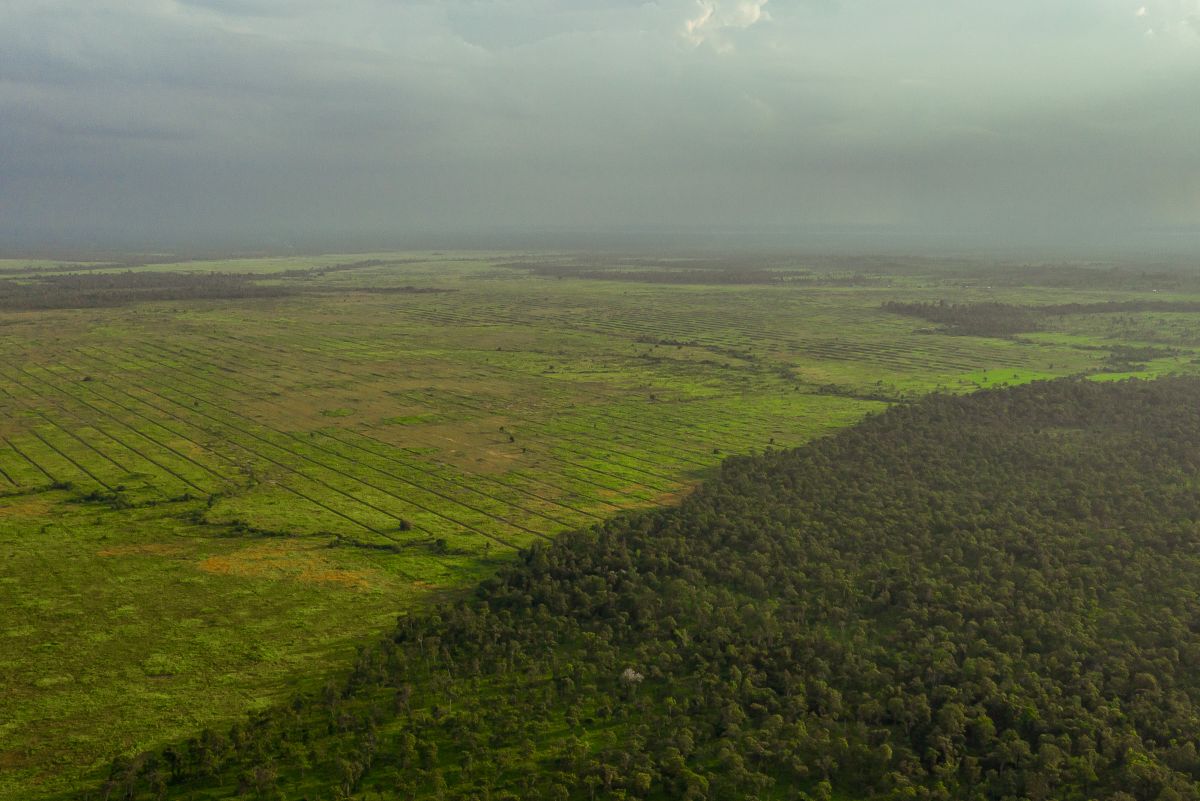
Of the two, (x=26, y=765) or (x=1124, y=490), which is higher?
(x=1124, y=490)

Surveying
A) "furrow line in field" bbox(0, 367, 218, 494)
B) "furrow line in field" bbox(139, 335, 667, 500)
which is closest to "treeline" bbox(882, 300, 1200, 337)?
"furrow line in field" bbox(139, 335, 667, 500)

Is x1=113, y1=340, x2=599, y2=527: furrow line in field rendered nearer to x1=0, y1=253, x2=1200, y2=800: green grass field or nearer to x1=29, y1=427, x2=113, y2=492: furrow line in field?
x1=0, y1=253, x2=1200, y2=800: green grass field

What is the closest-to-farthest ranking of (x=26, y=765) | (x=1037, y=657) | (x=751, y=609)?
1. (x=26, y=765)
2. (x=1037, y=657)
3. (x=751, y=609)

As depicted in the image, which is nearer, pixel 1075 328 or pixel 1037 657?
pixel 1037 657

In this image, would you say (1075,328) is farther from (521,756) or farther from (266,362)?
(521,756)

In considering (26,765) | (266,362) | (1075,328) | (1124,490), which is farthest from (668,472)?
(1075,328)

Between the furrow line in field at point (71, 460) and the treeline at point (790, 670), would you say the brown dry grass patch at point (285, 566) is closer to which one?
the treeline at point (790, 670)
